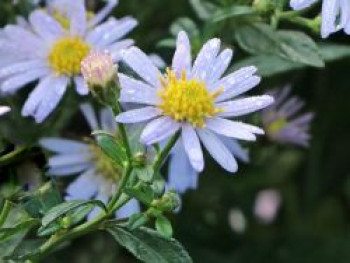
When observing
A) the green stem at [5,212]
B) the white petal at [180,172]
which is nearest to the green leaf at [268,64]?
the white petal at [180,172]

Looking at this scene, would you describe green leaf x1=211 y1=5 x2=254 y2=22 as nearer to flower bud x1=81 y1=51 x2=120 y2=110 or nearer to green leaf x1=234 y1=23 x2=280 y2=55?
green leaf x1=234 y1=23 x2=280 y2=55

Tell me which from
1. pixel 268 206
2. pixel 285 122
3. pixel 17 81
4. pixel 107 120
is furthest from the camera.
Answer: pixel 268 206

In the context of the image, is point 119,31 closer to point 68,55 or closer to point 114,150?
point 68,55

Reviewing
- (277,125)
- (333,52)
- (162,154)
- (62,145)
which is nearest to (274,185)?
(277,125)

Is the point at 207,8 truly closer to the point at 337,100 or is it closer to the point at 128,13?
the point at 128,13

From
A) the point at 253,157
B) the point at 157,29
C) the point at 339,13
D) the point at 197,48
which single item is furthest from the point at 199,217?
the point at 339,13

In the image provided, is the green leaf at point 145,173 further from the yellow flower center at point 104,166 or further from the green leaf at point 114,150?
the yellow flower center at point 104,166

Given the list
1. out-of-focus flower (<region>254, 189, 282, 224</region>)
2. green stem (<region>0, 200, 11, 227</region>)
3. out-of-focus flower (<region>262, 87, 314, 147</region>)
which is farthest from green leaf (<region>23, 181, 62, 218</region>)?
out-of-focus flower (<region>254, 189, 282, 224</region>)
